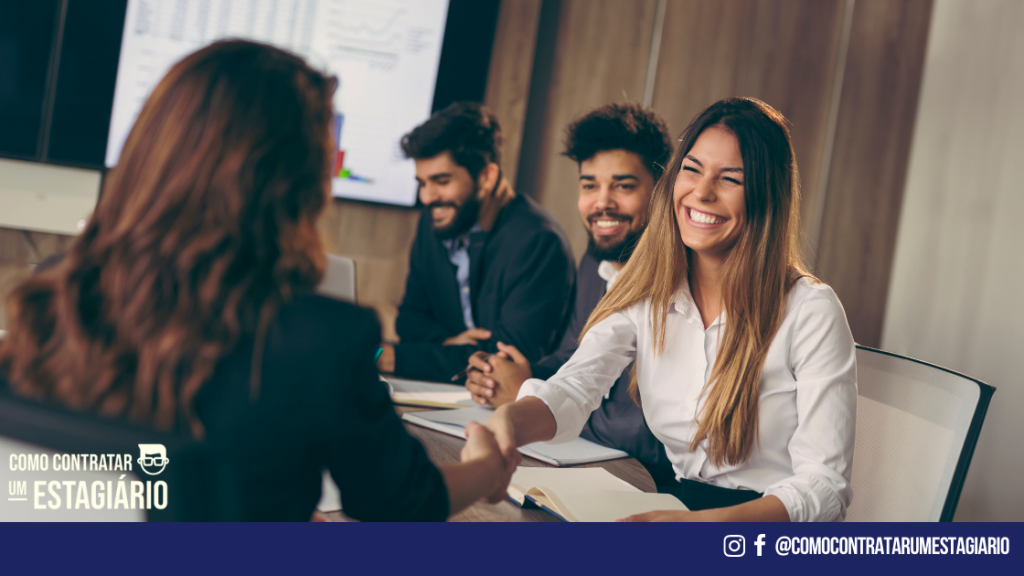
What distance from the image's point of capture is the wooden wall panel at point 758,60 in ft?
11.3

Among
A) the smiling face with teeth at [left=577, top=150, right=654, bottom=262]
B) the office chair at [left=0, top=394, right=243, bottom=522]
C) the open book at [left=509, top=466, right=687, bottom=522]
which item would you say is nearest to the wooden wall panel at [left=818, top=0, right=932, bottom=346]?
the smiling face with teeth at [left=577, top=150, right=654, bottom=262]

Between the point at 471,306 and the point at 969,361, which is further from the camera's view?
the point at 969,361

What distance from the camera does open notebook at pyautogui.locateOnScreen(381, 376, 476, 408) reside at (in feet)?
5.20

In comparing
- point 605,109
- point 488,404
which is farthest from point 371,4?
point 488,404

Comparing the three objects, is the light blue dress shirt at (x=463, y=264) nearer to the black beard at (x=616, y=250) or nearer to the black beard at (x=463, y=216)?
the black beard at (x=463, y=216)

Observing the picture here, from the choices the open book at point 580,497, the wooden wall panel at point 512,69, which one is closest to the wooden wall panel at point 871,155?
the wooden wall panel at point 512,69

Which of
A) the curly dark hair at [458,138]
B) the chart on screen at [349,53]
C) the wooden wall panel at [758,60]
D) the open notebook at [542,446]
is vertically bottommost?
the open notebook at [542,446]

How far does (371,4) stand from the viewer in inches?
122

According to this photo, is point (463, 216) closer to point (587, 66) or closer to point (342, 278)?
point (342, 278)

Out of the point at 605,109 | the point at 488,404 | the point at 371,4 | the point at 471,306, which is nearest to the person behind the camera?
the point at 488,404

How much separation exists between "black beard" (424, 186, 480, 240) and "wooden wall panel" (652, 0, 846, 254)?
1.36 m

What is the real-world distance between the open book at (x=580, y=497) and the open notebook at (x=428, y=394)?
45cm
